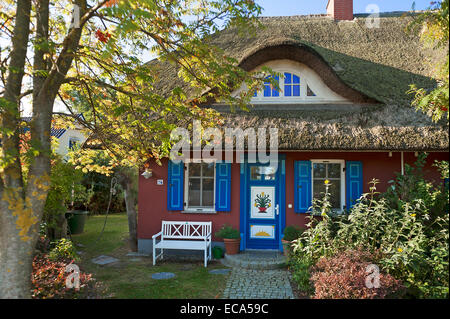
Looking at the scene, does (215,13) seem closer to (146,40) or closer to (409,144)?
(146,40)

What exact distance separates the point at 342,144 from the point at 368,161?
1171 millimetres

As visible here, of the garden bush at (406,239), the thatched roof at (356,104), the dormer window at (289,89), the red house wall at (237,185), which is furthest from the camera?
the dormer window at (289,89)

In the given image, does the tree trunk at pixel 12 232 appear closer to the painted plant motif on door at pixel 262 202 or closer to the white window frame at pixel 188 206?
the white window frame at pixel 188 206

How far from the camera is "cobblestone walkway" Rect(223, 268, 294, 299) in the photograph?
477 cm

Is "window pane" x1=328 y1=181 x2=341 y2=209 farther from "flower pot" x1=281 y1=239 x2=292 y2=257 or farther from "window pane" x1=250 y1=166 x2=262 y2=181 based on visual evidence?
"window pane" x1=250 y1=166 x2=262 y2=181

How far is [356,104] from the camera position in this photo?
7113mm

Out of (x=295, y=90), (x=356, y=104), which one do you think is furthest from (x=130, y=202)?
(x=356, y=104)

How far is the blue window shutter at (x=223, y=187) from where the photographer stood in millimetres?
7160

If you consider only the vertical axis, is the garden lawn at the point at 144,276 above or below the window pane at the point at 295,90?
below

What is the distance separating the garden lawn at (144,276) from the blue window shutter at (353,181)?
135 inches

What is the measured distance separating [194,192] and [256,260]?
229cm

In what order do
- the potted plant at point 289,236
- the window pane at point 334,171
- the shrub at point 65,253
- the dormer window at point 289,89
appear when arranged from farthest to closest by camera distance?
1. the dormer window at point 289,89
2. the window pane at point 334,171
3. the potted plant at point 289,236
4. the shrub at point 65,253

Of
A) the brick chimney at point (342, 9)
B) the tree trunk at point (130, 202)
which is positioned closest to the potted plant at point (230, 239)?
the tree trunk at point (130, 202)

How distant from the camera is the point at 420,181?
5891 mm
